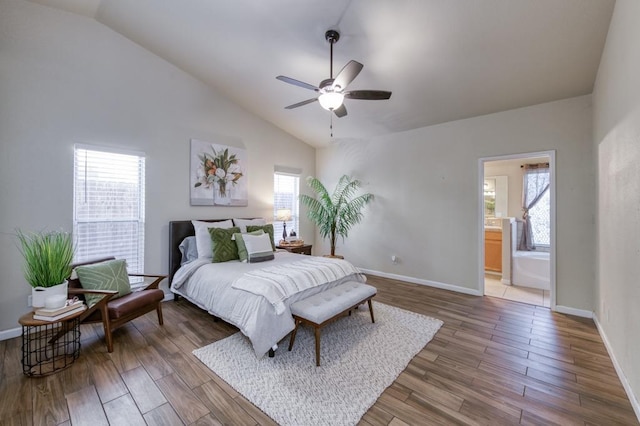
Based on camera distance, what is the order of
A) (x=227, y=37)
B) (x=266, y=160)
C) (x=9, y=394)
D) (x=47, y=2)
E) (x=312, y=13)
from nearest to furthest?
(x=9, y=394) < (x=312, y=13) < (x=47, y=2) < (x=227, y=37) < (x=266, y=160)

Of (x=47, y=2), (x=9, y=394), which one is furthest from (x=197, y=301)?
(x=47, y=2)

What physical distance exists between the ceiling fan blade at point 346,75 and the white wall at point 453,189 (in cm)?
272

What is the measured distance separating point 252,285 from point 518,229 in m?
5.81

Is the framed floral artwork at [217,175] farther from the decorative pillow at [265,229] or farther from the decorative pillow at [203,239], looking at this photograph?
the decorative pillow at [265,229]

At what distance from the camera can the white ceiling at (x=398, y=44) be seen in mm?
2545

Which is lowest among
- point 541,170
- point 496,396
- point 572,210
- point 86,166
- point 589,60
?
point 496,396

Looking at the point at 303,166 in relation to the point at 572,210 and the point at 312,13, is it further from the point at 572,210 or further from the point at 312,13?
the point at 572,210

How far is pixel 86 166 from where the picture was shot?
3.36 meters

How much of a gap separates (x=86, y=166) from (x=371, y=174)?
14.9 ft

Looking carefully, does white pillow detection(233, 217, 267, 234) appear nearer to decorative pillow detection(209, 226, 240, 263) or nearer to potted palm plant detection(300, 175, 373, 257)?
decorative pillow detection(209, 226, 240, 263)

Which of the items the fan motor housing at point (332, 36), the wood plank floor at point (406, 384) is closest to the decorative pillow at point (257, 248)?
the wood plank floor at point (406, 384)

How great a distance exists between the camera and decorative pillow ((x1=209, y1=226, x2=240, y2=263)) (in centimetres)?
371

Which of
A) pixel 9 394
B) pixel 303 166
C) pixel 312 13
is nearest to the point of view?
pixel 9 394

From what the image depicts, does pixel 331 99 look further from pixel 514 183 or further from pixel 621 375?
pixel 514 183
